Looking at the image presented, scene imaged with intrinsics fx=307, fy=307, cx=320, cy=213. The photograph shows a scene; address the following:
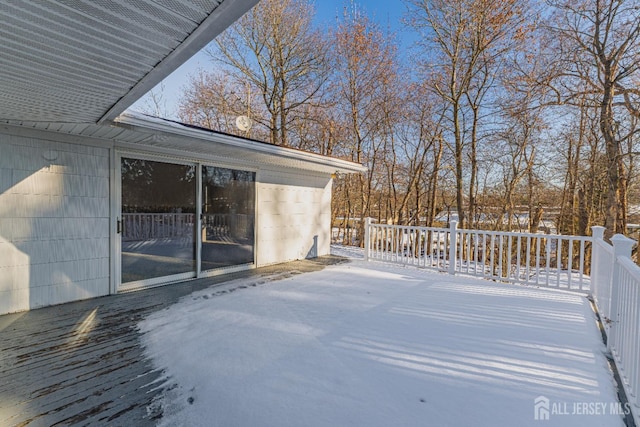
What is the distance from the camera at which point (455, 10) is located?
8.16m

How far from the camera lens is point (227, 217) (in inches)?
217

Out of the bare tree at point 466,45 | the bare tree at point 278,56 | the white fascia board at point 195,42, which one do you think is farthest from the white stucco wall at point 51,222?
the bare tree at point 466,45

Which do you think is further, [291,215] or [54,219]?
[291,215]

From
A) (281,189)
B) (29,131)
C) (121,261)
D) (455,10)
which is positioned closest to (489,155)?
(455,10)

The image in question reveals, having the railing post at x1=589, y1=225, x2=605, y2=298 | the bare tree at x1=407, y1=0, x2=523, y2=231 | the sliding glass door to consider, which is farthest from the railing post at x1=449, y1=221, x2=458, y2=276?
the sliding glass door

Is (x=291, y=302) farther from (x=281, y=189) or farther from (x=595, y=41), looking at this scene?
(x=595, y=41)

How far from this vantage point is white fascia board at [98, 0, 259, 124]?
136cm

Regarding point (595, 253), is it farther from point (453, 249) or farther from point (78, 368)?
point (78, 368)

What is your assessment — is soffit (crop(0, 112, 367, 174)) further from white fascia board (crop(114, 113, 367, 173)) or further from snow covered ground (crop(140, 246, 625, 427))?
snow covered ground (crop(140, 246, 625, 427))

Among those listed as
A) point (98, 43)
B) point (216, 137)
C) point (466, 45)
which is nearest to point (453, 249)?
point (216, 137)

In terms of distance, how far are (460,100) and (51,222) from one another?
1007 centimetres

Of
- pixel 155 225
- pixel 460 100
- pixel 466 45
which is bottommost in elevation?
pixel 155 225

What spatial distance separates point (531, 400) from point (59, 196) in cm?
509

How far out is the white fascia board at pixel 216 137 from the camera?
11.1 ft
